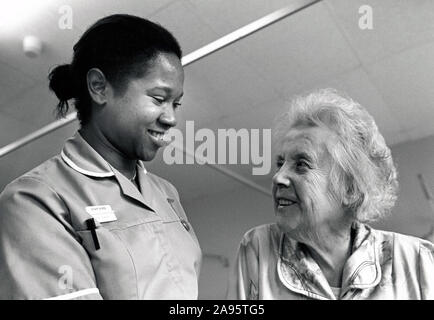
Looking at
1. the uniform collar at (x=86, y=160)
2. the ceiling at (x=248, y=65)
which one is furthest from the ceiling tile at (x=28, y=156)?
the uniform collar at (x=86, y=160)

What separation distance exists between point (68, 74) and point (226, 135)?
158 cm

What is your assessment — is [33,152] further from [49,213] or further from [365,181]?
[365,181]

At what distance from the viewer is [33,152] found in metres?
2.30

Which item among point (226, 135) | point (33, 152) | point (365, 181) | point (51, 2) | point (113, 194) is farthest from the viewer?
point (226, 135)

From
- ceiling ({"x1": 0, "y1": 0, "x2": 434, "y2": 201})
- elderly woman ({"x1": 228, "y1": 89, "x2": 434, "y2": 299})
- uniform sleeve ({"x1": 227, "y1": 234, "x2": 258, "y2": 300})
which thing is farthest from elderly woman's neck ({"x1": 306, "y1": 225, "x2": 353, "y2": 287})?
ceiling ({"x1": 0, "y1": 0, "x2": 434, "y2": 201})

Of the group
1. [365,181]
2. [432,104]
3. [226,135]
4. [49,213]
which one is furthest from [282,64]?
[49,213]

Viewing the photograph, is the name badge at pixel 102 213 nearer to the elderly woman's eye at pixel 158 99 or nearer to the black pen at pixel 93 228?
the black pen at pixel 93 228

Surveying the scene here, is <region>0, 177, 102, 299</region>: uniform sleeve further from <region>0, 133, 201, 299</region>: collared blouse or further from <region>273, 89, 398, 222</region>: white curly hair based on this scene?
<region>273, 89, 398, 222</region>: white curly hair

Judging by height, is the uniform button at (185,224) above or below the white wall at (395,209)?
below

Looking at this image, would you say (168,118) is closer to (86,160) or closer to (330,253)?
(86,160)

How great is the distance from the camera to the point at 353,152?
106 centimetres

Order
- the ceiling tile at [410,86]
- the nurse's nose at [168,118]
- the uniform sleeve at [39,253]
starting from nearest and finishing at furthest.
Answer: the uniform sleeve at [39,253] → the nurse's nose at [168,118] → the ceiling tile at [410,86]

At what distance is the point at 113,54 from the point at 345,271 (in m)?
0.74

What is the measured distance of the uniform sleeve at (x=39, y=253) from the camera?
0.74 m
